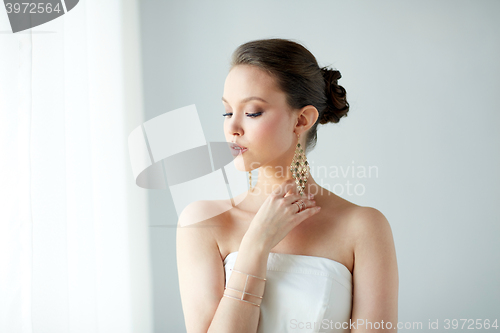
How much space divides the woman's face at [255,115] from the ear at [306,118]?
49mm

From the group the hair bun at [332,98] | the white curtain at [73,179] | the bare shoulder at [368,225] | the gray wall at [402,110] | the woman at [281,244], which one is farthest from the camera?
the gray wall at [402,110]

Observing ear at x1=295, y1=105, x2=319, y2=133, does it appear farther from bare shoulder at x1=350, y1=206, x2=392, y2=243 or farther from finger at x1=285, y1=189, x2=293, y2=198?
bare shoulder at x1=350, y1=206, x2=392, y2=243

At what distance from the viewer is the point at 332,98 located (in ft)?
4.42

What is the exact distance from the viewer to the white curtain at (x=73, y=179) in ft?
3.21

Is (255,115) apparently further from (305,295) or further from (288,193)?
(305,295)

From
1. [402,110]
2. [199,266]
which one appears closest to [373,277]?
[199,266]

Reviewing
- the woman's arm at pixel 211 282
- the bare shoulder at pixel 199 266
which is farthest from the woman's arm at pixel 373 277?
the bare shoulder at pixel 199 266

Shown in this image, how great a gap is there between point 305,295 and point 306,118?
1.73 feet

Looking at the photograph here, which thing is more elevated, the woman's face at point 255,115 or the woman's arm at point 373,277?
the woman's face at point 255,115

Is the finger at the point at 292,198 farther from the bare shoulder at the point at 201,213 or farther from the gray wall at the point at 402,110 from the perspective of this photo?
the gray wall at the point at 402,110

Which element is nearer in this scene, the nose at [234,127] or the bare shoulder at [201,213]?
the nose at [234,127]

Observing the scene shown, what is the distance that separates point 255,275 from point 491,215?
1448 millimetres

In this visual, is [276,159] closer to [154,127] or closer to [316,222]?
[316,222]

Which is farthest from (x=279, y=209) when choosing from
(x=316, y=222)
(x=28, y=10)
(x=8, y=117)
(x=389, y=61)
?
(x=389, y=61)
